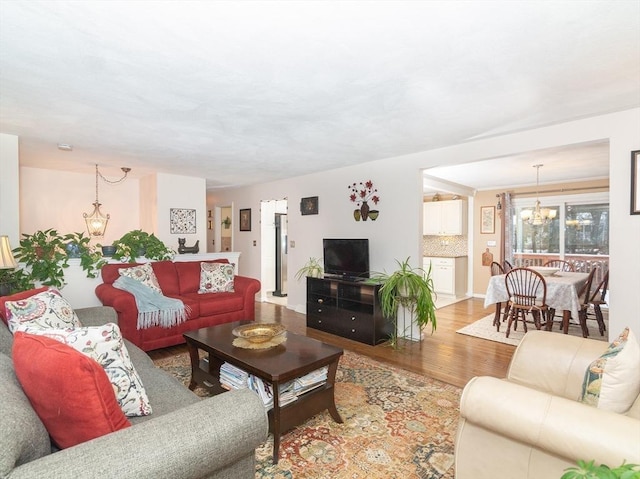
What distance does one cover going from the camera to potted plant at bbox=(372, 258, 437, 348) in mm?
3770

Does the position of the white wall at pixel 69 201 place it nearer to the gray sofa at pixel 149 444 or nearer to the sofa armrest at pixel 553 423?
the gray sofa at pixel 149 444

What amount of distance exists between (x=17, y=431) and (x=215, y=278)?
3590 millimetres

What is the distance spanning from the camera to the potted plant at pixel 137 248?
4.24m

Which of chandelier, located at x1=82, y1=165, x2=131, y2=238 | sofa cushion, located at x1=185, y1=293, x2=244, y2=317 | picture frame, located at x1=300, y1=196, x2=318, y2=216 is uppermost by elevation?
picture frame, located at x1=300, y1=196, x2=318, y2=216

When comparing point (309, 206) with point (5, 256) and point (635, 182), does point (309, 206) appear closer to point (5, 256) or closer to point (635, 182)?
point (5, 256)

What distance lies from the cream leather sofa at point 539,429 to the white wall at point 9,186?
432 cm

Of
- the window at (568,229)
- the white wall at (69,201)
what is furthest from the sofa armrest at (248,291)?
the window at (568,229)

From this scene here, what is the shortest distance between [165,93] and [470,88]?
2107 millimetres

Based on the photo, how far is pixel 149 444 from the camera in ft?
3.23

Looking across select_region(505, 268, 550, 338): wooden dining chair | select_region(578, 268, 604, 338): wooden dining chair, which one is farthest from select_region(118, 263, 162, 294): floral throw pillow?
select_region(578, 268, 604, 338): wooden dining chair

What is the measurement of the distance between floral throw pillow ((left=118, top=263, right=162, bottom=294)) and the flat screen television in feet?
7.27

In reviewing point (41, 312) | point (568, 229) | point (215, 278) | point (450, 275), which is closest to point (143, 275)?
point (215, 278)

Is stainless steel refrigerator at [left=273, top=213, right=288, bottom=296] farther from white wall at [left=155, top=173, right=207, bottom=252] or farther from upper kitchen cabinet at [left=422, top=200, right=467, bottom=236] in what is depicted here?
upper kitchen cabinet at [left=422, top=200, right=467, bottom=236]

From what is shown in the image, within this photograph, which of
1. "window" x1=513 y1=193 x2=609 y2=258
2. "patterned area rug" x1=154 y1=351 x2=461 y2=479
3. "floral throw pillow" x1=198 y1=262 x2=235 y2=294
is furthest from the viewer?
"window" x1=513 y1=193 x2=609 y2=258
